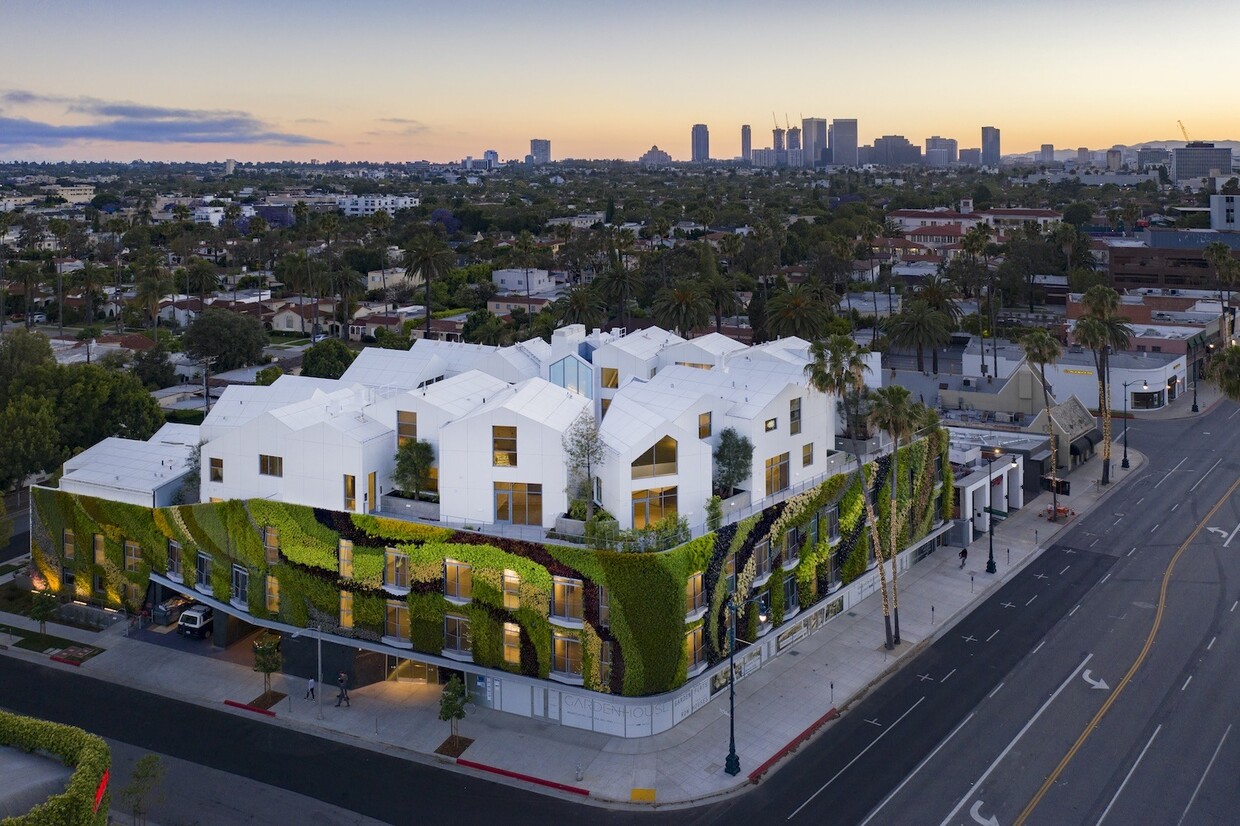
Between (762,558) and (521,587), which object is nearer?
(521,587)

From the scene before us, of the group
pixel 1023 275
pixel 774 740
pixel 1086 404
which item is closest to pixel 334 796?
pixel 774 740

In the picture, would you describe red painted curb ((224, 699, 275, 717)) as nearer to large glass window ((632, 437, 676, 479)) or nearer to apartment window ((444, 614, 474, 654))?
apartment window ((444, 614, 474, 654))

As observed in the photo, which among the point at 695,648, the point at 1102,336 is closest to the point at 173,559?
the point at 695,648

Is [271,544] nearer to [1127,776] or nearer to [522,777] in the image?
[522,777]

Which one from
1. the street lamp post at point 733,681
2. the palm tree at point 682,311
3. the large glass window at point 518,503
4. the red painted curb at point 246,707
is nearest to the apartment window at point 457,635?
the large glass window at point 518,503

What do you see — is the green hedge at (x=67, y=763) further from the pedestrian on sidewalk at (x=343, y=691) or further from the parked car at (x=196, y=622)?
the parked car at (x=196, y=622)

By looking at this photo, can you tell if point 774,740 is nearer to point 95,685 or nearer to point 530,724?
point 530,724
